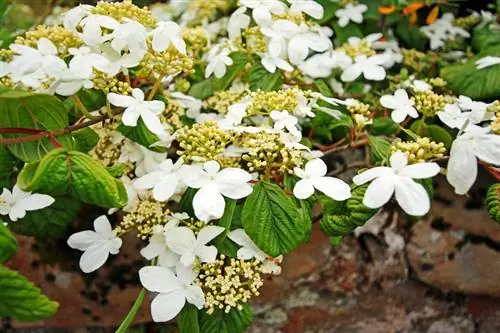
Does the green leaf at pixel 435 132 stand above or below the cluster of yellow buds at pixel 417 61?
above

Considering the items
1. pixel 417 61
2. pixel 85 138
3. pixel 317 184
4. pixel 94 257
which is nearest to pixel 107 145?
pixel 85 138

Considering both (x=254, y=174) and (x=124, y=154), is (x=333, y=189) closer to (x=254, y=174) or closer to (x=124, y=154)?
(x=254, y=174)

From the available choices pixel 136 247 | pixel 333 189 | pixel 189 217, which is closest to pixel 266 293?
pixel 136 247

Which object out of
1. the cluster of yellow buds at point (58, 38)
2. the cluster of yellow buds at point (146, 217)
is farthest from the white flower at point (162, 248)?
the cluster of yellow buds at point (58, 38)

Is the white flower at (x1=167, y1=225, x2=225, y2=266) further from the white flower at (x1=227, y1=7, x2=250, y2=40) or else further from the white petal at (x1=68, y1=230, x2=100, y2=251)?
the white flower at (x1=227, y1=7, x2=250, y2=40)

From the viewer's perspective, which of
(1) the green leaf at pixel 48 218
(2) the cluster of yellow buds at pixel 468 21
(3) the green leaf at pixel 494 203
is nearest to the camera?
(3) the green leaf at pixel 494 203

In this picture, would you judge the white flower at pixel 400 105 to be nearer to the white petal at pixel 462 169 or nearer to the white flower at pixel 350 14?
the white petal at pixel 462 169
